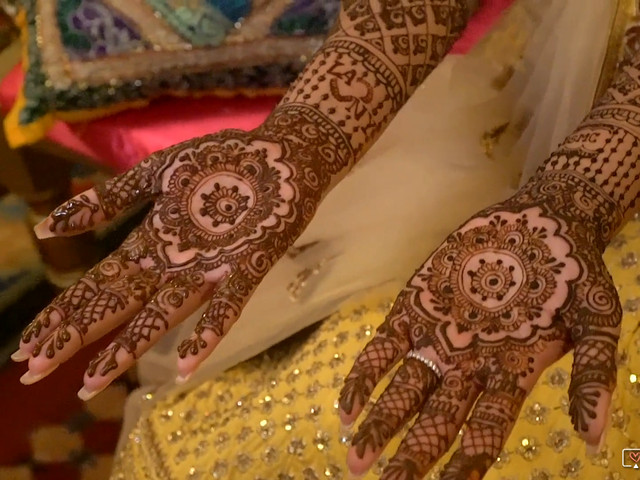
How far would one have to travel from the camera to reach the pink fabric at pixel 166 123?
819 mm

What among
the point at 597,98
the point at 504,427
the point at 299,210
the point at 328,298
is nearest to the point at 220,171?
the point at 299,210

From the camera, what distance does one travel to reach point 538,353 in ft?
1.57

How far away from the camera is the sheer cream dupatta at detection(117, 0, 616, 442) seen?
0.68 m

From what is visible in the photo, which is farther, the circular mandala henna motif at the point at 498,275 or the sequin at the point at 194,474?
the sequin at the point at 194,474

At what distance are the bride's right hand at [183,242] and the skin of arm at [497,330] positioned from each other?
11 centimetres

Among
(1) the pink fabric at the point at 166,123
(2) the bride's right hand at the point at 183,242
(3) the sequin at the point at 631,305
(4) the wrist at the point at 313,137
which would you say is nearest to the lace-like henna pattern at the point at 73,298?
(2) the bride's right hand at the point at 183,242

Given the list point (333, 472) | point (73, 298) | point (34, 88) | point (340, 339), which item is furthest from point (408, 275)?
point (34, 88)

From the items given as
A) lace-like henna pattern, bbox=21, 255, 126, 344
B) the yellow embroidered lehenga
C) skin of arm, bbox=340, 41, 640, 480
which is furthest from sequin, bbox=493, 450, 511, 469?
lace-like henna pattern, bbox=21, 255, 126, 344

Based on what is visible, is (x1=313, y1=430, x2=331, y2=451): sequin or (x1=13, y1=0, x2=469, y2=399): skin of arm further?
(x1=313, y1=430, x2=331, y2=451): sequin

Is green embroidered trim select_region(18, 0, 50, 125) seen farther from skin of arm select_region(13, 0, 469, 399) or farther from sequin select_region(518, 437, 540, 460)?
sequin select_region(518, 437, 540, 460)

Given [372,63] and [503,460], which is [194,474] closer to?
[503,460]

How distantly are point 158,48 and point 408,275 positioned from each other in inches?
15.0

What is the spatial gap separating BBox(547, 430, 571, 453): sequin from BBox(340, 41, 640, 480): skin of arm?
0.36ft

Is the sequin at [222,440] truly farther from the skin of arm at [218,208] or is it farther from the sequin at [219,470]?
the skin of arm at [218,208]
